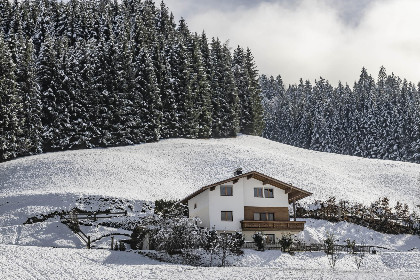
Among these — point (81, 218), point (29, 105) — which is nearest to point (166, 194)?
point (81, 218)

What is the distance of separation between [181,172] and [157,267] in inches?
1375

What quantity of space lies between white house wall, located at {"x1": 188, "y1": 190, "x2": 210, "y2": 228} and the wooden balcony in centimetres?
338

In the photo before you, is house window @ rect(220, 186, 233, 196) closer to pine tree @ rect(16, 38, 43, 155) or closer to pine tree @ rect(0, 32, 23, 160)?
pine tree @ rect(0, 32, 23, 160)

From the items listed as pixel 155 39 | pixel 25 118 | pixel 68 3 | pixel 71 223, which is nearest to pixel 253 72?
pixel 155 39

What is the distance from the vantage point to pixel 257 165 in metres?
69.2

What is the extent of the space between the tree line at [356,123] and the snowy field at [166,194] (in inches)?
1202

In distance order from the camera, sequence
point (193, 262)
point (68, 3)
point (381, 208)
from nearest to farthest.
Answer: point (193, 262), point (381, 208), point (68, 3)

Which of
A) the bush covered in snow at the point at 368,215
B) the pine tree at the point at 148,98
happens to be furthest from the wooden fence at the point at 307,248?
the pine tree at the point at 148,98

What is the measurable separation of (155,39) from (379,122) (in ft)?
186

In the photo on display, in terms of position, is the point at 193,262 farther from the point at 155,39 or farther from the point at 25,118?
the point at 155,39

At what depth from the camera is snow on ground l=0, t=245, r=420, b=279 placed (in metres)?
27.5

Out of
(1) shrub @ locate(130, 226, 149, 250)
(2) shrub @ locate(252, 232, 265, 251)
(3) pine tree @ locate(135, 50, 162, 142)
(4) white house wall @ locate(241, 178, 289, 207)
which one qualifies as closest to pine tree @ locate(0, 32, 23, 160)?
(3) pine tree @ locate(135, 50, 162, 142)

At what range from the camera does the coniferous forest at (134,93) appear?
73.5 metres

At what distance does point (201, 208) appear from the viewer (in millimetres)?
45812
